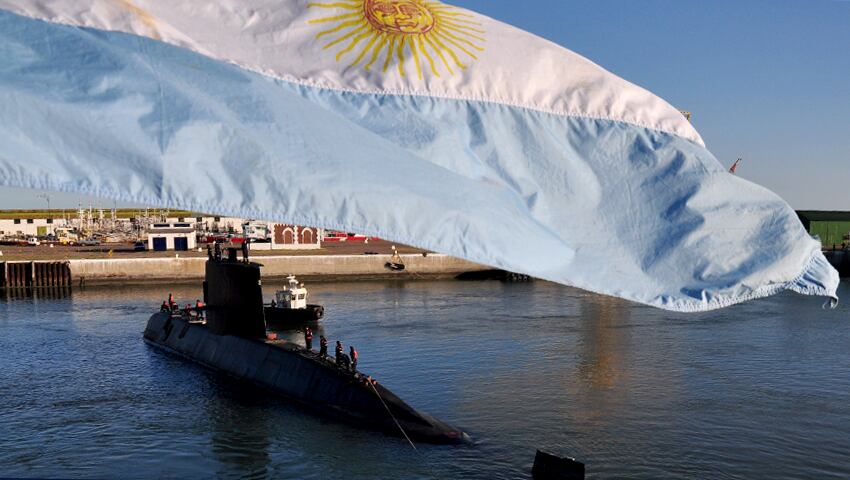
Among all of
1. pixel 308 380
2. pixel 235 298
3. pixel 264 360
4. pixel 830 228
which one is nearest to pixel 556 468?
pixel 308 380

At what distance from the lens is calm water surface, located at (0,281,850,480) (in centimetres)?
2036

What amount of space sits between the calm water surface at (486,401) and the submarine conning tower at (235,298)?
7.81 feet

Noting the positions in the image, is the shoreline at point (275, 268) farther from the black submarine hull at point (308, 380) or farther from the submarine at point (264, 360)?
the black submarine hull at point (308, 380)

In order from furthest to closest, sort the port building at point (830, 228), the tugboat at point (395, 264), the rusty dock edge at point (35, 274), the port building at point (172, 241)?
the port building at point (830, 228), the port building at point (172, 241), the tugboat at point (395, 264), the rusty dock edge at point (35, 274)

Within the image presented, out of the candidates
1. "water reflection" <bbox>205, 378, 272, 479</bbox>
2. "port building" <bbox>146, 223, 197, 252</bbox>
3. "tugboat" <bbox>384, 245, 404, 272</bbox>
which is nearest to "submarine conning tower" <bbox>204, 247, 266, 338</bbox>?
"water reflection" <bbox>205, 378, 272, 479</bbox>

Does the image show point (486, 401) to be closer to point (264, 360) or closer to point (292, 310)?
point (264, 360)

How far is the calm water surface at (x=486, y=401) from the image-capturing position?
66.8ft

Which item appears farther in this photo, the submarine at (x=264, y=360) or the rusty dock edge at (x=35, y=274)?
the rusty dock edge at (x=35, y=274)

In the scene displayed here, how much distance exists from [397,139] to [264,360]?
2473 centimetres

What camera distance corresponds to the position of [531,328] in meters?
41.8

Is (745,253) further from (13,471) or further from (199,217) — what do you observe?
(199,217)

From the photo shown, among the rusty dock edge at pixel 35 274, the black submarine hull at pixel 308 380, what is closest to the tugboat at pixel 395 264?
the rusty dock edge at pixel 35 274

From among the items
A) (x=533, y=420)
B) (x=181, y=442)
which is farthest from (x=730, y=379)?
(x=181, y=442)

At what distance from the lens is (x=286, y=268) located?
7194 centimetres
